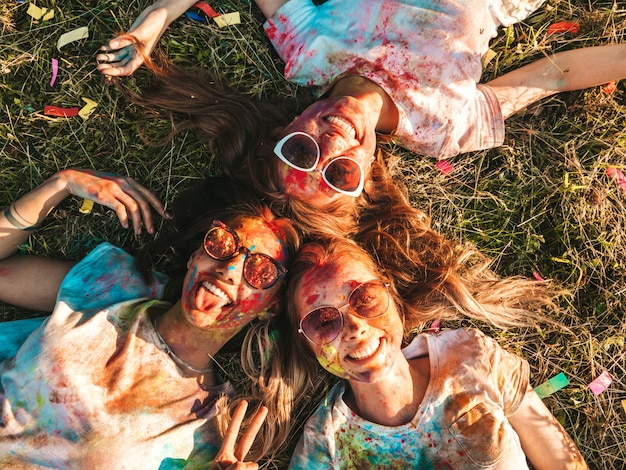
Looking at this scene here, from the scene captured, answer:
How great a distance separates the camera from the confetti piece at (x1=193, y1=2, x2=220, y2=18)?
4195 mm

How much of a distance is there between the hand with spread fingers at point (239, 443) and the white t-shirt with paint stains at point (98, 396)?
53cm

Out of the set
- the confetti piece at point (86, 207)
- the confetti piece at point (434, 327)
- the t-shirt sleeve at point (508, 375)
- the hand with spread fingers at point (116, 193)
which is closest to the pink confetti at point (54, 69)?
the hand with spread fingers at point (116, 193)

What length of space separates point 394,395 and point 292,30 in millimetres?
2631

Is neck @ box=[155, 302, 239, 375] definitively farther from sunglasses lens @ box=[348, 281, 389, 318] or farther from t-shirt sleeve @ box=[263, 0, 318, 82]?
t-shirt sleeve @ box=[263, 0, 318, 82]

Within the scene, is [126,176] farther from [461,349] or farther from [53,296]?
[461,349]

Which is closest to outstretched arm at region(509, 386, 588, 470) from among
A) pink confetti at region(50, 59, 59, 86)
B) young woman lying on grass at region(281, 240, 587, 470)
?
young woman lying on grass at region(281, 240, 587, 470)

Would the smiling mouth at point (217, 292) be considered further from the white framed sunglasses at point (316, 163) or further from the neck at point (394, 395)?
the neck at point (394, 395)

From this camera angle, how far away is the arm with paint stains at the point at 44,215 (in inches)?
148

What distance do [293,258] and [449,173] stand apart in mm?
1555

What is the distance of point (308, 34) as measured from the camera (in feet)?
12.6

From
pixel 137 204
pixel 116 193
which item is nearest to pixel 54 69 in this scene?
pixel 116 193

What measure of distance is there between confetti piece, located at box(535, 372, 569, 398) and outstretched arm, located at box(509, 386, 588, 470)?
0.38 m

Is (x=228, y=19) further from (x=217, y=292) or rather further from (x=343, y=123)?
(x=217, y=292)

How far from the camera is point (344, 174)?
11.1 ft
